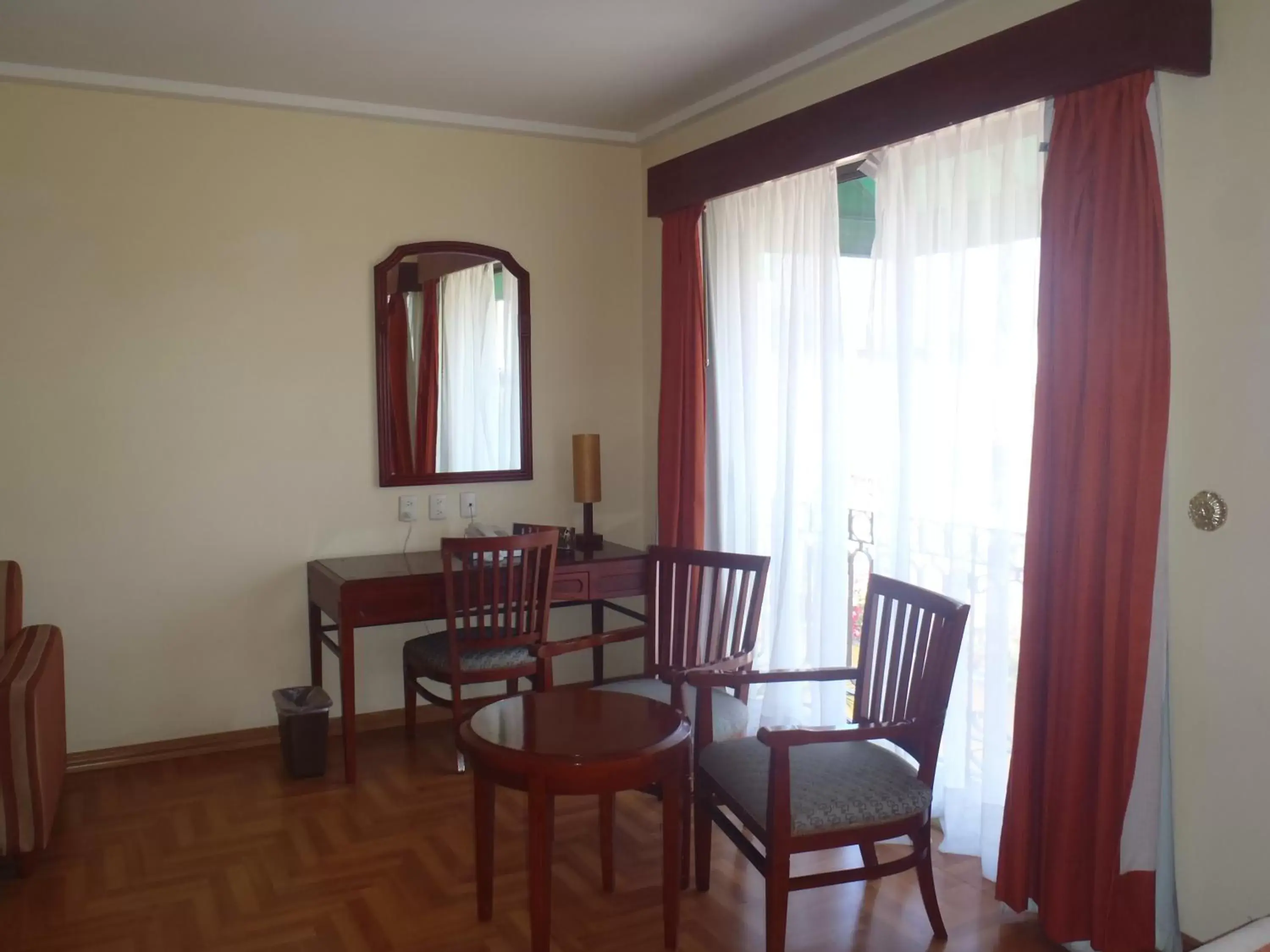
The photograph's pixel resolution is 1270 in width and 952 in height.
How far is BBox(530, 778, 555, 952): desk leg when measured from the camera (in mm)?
2326

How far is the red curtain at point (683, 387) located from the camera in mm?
4047

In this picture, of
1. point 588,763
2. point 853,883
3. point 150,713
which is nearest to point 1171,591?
point 853,883

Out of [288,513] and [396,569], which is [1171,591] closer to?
[396,569]

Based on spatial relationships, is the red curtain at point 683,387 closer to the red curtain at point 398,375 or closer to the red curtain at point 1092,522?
the red curtain at point 398,375

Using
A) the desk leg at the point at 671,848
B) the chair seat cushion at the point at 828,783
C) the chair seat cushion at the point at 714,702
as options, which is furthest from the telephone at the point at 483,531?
the desk leg at the point at 671,848

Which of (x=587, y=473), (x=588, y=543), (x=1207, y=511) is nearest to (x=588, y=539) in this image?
(x=588, y=543)

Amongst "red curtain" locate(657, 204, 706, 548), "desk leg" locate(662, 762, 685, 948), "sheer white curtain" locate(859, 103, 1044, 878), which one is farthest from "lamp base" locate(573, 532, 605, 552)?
"desk leg" locate(662, 762, 685, 948)

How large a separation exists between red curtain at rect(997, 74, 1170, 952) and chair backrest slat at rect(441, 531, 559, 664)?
1.65 m

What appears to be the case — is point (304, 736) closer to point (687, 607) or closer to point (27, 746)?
point (27, 746)

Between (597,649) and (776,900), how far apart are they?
2249 millimetres

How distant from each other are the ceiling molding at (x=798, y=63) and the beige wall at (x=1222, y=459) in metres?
0.87

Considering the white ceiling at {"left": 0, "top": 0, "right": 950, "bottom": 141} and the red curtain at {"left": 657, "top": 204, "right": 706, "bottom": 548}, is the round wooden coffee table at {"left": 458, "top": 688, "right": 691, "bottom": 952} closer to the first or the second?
the red curtain at {"left": 657, "top": 204, "right": 706, "bottom": 548}

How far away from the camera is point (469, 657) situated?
3658mm

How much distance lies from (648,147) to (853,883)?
3072 mm
